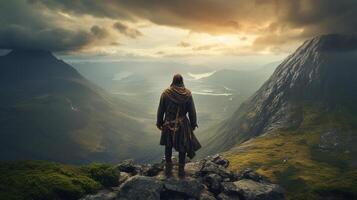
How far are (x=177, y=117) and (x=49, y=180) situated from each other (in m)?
11.3

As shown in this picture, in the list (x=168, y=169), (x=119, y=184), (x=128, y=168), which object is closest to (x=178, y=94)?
(x=168, y=169)

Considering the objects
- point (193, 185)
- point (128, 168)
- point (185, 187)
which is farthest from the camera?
point (128, 168)

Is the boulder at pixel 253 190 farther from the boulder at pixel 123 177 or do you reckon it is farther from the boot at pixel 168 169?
the boulder at pixel 123 177

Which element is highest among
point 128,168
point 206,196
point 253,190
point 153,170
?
point 153,170

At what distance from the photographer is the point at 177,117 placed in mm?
33562

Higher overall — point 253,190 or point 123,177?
point 123,177

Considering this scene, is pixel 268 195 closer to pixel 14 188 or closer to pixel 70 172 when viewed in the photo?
pixel 70 172

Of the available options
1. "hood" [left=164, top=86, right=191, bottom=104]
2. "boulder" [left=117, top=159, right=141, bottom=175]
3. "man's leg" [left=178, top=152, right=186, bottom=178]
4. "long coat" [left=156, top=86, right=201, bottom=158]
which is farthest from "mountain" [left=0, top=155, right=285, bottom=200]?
"hood" [left=164, top=86, right=191, bottom=104]

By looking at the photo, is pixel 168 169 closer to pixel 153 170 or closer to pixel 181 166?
pixel 181 166

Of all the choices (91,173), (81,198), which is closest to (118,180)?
(91,173)

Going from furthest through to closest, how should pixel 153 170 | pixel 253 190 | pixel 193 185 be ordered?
pixel 153 170
pixel 253 190
pixel 193 185

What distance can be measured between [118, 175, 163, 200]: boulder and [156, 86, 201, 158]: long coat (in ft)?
12.8

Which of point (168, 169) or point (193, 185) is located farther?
point (168, 169)

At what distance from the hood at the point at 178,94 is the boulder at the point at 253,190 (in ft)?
25.9
